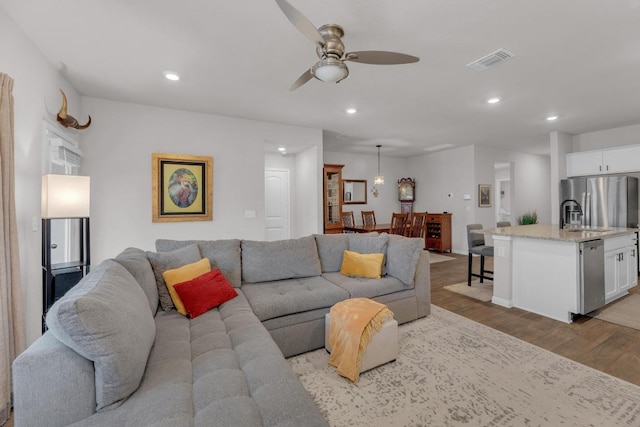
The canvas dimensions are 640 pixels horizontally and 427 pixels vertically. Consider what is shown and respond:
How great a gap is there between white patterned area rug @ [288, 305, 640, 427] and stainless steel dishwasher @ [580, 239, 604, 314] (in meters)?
1.08

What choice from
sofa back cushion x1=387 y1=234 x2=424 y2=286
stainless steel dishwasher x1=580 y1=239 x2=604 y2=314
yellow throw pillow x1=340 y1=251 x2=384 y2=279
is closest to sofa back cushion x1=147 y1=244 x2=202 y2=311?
yellow throw pillow x1=340 y1=251 x2=384 y2=279

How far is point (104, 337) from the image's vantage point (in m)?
1.17

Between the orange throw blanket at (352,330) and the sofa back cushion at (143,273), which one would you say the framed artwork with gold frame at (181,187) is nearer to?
the sofa back cushion at (143,273)

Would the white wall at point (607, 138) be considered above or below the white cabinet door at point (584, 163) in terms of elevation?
above

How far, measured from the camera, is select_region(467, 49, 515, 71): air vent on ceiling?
2.60 m

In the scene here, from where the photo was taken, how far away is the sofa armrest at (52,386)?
107 cm

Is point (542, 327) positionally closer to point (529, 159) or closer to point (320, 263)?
point (320, 263)

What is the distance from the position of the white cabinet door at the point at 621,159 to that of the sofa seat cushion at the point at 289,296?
570cm

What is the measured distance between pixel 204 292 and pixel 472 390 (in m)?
2.05

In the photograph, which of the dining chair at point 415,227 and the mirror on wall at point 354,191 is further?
the mirror on wall at point 354,191

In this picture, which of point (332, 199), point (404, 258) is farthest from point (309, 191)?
point (404, 258)

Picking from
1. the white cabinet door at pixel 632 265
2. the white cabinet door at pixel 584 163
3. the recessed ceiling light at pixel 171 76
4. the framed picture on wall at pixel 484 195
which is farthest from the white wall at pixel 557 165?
the recessed ceiling light at pixel 171 76

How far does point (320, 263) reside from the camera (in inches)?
128

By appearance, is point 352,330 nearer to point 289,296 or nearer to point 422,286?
point 289,296
